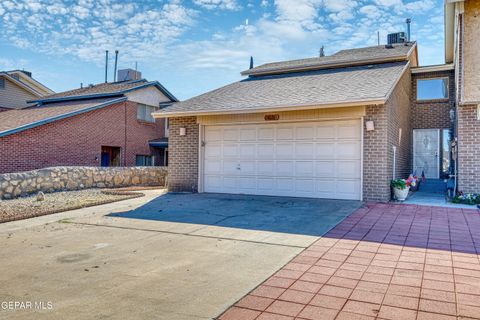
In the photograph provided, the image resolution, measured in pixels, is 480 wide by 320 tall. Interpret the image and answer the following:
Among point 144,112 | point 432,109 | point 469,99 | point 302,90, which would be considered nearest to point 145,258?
point 302,90

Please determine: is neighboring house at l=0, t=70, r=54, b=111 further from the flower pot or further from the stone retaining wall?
the flower pot

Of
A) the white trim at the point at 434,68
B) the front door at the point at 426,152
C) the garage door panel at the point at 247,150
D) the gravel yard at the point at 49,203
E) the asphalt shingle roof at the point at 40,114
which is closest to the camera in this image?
the gravel yard at the point at 49,203

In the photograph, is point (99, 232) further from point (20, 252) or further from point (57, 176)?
point (57, 176)

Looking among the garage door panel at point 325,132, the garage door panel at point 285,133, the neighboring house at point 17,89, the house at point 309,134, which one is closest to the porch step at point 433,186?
the house at point 309,134

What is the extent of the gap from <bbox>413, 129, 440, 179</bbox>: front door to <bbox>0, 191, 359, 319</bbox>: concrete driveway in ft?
27.6

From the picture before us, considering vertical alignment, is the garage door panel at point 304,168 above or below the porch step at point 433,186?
above

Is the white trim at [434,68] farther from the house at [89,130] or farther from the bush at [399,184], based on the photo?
the house at [89,130]

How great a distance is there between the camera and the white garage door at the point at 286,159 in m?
9.85

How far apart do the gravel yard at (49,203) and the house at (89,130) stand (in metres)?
5.16

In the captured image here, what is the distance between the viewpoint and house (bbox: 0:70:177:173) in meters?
15.4

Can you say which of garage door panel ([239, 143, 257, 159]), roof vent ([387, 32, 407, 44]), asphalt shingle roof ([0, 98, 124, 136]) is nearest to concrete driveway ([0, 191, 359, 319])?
garage door panel ([239, 143, 257, 159])

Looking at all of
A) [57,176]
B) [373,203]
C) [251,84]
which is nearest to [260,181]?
[373,203]

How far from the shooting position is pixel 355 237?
5.74m

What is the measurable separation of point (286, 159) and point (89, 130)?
1168 cm
